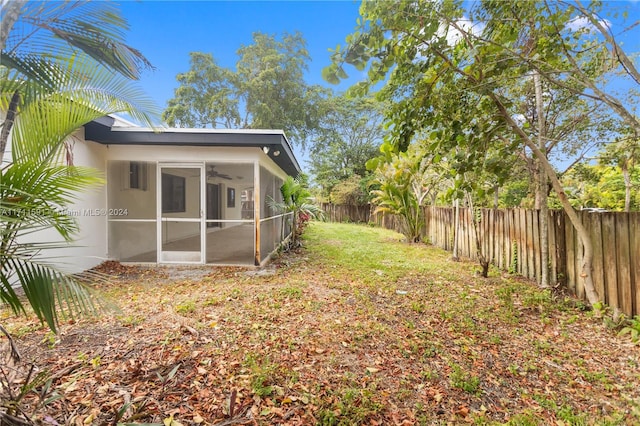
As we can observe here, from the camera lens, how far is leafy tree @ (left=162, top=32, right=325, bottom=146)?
22250 mm

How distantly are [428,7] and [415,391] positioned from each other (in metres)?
3.59

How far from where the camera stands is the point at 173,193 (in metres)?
6.60

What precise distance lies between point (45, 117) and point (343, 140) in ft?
78.3

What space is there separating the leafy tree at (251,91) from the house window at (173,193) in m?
16.7

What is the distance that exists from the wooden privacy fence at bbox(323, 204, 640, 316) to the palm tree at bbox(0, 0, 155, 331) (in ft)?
17.2

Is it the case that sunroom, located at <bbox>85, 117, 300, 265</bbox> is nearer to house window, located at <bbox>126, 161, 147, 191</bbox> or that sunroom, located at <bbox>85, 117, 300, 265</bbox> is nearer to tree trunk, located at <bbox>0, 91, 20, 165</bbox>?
house window, located at <bbox>126, 161, 147, 191</bbox>

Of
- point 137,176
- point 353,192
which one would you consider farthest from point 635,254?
point 353,192

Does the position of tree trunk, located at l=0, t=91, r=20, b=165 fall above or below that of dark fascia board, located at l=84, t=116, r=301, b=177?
below

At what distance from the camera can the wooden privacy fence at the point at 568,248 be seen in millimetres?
3433

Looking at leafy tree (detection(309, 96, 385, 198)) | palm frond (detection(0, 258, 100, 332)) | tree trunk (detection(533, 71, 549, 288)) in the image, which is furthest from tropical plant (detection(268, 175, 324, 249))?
leafy tree (detection(309, 96, 385, 198))

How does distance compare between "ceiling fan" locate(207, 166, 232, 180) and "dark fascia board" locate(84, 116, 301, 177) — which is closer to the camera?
"dark fascia board" locate(84, 116, 301, 177)

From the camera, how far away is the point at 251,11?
5164 mm

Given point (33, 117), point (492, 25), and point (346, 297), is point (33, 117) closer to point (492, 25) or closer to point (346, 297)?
point (346, 297)

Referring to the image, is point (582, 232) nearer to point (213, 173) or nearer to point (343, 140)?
point (213, 173)
